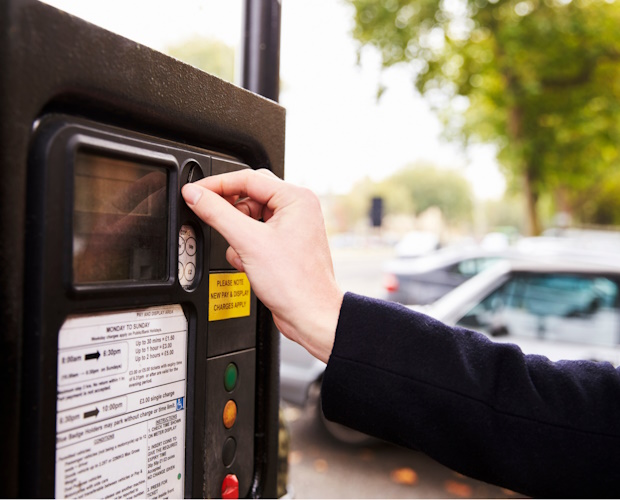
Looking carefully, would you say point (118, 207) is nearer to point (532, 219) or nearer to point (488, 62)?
point (488, 62)

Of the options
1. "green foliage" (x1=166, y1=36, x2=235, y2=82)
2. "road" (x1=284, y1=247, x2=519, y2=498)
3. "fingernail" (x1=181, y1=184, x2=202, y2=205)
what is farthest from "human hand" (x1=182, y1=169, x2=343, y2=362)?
"road" (x1=284, y1=247, x2=519, y2=498)

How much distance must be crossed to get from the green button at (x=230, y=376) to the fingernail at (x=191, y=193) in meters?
0.30

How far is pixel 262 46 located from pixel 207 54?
0.67ft

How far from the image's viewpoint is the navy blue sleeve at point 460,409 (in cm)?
93

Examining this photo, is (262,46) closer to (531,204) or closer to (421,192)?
(531,204)

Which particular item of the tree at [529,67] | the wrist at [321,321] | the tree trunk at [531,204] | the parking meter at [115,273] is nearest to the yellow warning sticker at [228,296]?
the parking meter at [115,273]

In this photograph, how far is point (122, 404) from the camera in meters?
0.84

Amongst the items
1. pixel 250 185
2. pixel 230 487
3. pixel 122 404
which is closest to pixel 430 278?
pixel 230 487

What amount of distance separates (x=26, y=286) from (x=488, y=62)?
11.6 meters

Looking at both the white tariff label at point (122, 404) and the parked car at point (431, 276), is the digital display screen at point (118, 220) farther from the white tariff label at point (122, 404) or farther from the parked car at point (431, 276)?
the parked car at point (431, 276)

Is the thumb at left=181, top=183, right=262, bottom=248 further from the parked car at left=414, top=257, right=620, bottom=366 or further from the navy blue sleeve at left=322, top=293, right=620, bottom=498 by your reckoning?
the parked car at left=414, top=257, right=620, bottom=366

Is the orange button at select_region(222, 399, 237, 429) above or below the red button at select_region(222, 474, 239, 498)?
above

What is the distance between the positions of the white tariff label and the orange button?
0.36ft

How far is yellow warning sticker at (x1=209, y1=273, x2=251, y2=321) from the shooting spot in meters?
1.00
